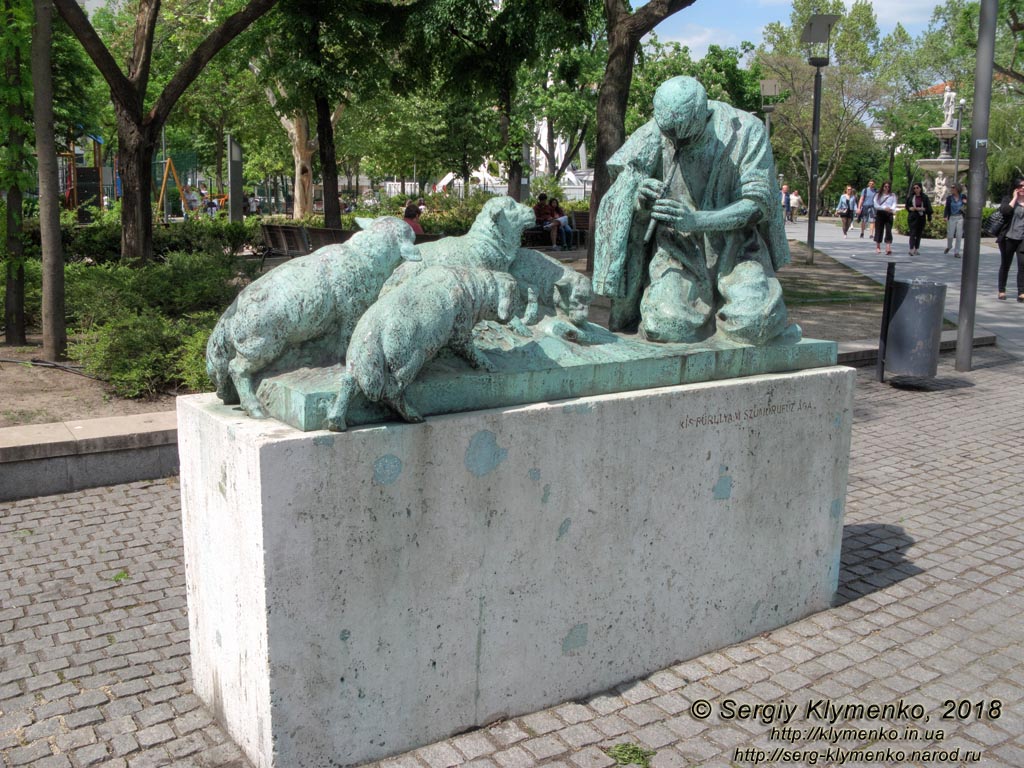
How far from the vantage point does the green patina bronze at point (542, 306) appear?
3213 millimetres

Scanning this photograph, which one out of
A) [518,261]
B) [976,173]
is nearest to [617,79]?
[976,173]

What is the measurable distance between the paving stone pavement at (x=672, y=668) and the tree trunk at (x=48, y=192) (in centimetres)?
299

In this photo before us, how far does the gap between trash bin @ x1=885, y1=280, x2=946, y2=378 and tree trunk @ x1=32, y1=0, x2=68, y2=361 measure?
26.4 feet

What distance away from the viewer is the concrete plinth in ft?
10.3

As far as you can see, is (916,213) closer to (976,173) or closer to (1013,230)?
(1013,230)

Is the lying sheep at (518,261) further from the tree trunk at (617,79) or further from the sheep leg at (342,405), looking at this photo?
the tree trunk at (617,79)

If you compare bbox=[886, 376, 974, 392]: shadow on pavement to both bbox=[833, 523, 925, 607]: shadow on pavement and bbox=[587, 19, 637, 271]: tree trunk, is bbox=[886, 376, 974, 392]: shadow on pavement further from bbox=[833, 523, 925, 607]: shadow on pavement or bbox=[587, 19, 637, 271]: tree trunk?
bbox=[587, 19, 637, 271]: tree trunk

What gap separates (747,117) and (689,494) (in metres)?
1.81

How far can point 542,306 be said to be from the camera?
13.8ft

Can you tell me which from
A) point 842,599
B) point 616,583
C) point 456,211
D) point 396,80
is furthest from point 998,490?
point 456,211

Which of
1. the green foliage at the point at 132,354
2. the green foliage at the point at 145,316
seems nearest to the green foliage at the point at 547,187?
the green foliage at the point at 145,316

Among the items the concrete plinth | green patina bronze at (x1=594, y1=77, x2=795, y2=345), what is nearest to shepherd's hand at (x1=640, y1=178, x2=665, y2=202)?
green patina bronze at (x1=594, y1=77, x2=795, y2=345)

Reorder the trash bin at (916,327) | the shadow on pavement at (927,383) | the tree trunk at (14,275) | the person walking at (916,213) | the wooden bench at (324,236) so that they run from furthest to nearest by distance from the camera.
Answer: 1. the person walking at (916,213)
2. the wooden bench at (324,236)
3. the shadow on pavement at (927,383)
4. the trash bin at (916,327)
5. the tree trunk at (14,275)

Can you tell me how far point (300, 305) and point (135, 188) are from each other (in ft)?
31.4
